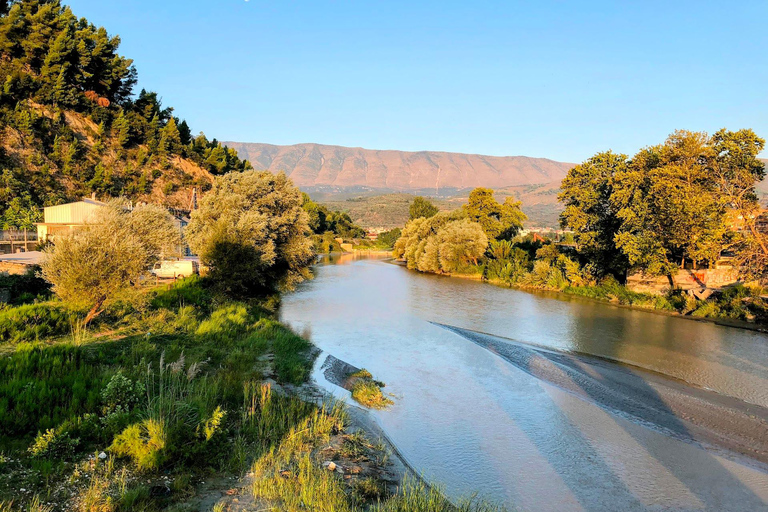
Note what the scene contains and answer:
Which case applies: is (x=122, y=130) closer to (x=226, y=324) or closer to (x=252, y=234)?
(x=252, y=234)

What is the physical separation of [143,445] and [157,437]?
0.19 m

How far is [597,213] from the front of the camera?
30938mm

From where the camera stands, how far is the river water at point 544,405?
25.4 feet

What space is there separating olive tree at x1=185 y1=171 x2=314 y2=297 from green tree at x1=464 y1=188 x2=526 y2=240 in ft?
91.6

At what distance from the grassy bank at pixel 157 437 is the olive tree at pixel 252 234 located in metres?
9.29

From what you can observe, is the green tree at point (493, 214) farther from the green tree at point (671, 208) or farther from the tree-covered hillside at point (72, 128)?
the tree-covered hillside at point (72, 128)

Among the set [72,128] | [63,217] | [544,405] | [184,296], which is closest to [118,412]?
[544,405]

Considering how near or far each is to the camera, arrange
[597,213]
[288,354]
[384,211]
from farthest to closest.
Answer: [384,211] < [597,213] < [288,354]

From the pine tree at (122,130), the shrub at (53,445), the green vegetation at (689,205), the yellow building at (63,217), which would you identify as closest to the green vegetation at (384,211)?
the pine tree at (122,130)

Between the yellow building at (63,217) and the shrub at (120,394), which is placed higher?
the yellow building at (63,217)

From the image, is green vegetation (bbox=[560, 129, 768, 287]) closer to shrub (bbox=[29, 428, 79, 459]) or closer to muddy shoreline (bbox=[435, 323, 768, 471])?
muddy shoreline (bbox=[435, 323, 768, 471])

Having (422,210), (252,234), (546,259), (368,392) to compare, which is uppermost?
(422,210)

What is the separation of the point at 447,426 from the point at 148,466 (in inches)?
235

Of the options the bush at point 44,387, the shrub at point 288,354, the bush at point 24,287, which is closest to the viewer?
the bush at point 44,387
